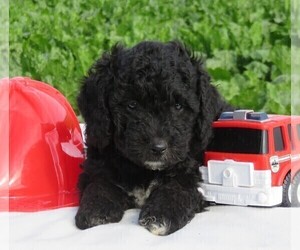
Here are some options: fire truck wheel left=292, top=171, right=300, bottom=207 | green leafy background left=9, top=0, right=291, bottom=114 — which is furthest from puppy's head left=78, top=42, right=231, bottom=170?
green leafy background left=9, top=0, right=291, bottom=114

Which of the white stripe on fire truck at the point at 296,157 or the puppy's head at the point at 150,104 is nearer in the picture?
the puppy's head at the point at 150,104

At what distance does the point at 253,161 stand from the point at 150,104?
34.7 inches

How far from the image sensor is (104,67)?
5047mm

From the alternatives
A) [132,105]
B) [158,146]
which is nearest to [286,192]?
[158,146]

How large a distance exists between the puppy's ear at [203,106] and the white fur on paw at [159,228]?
84cm

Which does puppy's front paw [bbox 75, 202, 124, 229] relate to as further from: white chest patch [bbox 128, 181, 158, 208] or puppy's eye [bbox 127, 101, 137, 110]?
puppy's eye [bbox 127, 101, 137, 110]

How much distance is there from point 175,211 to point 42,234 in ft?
2.90

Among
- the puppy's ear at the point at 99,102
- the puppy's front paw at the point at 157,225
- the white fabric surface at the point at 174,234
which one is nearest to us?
the white fabric surface at the point at 174,234

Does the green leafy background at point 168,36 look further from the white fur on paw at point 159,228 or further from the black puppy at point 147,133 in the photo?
the white fur on paw at point 159,228

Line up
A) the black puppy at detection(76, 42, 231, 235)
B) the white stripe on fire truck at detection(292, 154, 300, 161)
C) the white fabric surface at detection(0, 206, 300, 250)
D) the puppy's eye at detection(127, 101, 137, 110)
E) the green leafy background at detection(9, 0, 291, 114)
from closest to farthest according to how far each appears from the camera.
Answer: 1. the white fabric surface at detection(0, 206, 300, 250)
2. the black puppy at detection(76, 42, 231, 235)
3. the puppy's eye at detection(127, 101, 137, 110)
4. the white stripe on fire truck at detection(292, 154, 300, 161)
5. the green leafy background at detection(9, 0, 291, 114)

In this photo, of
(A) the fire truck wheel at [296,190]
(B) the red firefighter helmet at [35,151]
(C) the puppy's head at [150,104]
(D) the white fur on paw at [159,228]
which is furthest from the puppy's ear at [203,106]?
(B) the red firefighter helmet at [35,151]

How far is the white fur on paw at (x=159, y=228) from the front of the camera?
4.44 metres

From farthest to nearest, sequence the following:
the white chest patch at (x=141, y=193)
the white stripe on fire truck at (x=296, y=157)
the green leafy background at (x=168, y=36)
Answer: the green leafy background at (x=168, y=36) < the white stripe on fire truck at (x=296, y=157) < the white chest patch at (x=141, y=193)

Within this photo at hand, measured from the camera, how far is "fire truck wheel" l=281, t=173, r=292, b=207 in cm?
506
